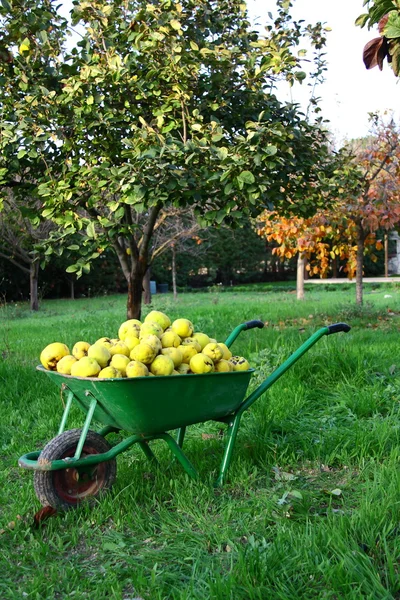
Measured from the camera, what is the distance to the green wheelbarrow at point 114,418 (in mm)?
2559

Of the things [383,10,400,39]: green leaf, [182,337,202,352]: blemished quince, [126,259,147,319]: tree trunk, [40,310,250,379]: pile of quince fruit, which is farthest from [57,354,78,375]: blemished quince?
[126,259,147,319]: tree trunk

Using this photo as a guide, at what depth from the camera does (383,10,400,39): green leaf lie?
89.7 inches

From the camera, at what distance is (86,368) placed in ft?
8.85

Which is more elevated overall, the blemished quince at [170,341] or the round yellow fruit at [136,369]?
the blemished quince at [170,341]

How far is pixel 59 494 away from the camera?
2.67 meters

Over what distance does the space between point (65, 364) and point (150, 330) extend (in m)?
0.46

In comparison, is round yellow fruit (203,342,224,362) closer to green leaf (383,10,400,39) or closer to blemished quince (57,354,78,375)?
blemished quince (57,354,78,375)

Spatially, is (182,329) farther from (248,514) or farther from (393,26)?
(393,26)

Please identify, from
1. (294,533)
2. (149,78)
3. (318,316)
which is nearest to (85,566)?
(294,533)

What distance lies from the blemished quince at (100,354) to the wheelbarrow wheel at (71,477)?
13.3 inches

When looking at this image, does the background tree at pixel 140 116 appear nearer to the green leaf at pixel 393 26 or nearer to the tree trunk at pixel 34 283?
the green leaf at pixel 393 26

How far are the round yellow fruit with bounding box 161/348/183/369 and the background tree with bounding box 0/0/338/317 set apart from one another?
5.31 feet

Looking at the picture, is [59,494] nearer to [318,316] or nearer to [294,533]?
[294,533]

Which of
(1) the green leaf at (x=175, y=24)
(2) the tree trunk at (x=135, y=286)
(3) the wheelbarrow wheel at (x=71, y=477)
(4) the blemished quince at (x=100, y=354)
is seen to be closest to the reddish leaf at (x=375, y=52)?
(4) the blemished quince at (x=100, y=354)
